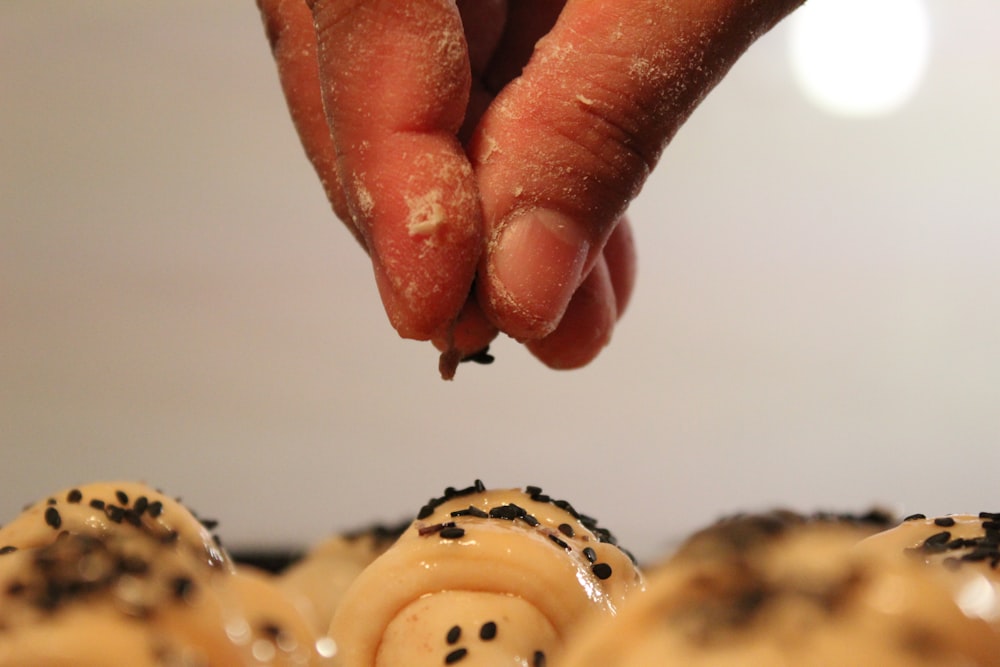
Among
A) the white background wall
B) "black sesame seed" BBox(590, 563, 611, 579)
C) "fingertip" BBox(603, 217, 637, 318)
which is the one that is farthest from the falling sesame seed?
the white background wall

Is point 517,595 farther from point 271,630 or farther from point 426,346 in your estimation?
point 426,346

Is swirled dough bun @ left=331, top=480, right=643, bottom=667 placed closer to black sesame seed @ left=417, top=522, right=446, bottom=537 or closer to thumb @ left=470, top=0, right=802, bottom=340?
black sesame seed @ left=417, top=522, right=446, bottom=537

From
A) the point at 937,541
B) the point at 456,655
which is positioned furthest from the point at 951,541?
the point at 456,655

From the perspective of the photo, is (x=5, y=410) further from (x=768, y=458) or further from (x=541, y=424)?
(x=768, y=458)

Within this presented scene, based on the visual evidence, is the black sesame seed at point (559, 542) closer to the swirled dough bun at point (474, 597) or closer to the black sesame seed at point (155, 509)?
the swirled dough bun at point (474, 597)

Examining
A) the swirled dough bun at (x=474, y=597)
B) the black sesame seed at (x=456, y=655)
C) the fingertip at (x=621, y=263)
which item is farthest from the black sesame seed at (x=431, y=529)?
the fingertip at (x=621, y=263)
